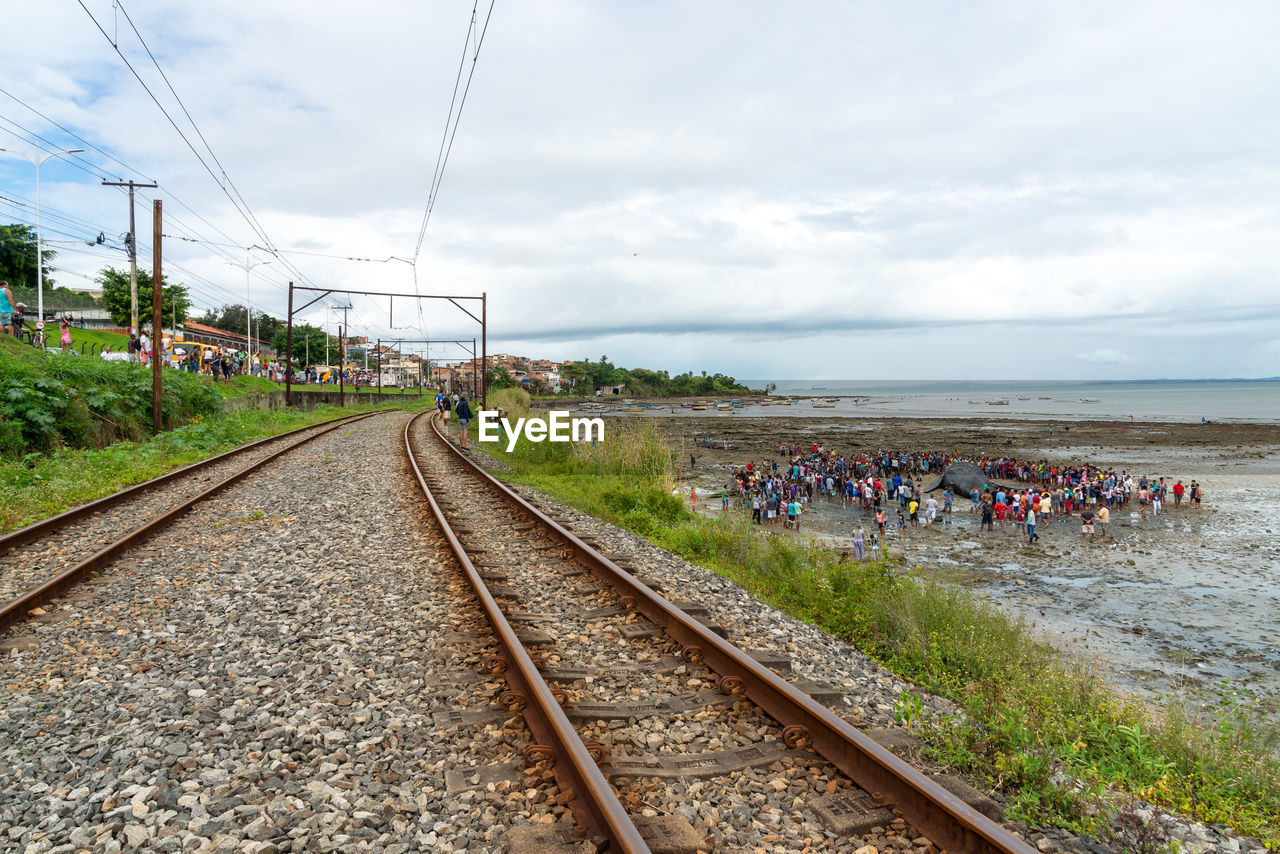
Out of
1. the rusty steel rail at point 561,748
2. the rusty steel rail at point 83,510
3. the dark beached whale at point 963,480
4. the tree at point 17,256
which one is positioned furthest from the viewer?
the tree at point 17,256

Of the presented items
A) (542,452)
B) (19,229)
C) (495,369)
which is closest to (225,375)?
(19,229)

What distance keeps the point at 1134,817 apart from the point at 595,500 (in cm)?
1074

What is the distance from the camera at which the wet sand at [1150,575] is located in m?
11.6

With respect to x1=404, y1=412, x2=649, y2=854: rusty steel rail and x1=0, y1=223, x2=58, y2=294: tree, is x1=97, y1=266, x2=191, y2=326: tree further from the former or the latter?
x1=404, y1=412, x2=649, y2=854: rusty steel rail

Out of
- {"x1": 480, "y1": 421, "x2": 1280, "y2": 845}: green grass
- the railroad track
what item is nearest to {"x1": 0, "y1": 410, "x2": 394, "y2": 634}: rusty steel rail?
the railroad track

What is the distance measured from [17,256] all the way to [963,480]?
61756 mm

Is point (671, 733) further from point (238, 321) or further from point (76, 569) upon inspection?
point (238, 321)

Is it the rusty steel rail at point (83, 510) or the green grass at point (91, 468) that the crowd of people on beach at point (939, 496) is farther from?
the green grass at point (91, 468)

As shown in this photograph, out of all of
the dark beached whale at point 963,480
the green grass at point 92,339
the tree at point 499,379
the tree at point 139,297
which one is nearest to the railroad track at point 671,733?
the dark beached whale at point 963,480

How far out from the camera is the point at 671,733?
3998mm

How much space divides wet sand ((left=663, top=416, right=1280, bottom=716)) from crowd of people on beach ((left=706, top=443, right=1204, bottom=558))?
1.91 ft

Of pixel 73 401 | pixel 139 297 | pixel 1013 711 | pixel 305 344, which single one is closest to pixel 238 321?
pixel 305 344

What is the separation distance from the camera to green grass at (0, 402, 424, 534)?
10.5 m

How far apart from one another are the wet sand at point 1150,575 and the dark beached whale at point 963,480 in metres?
0.91
